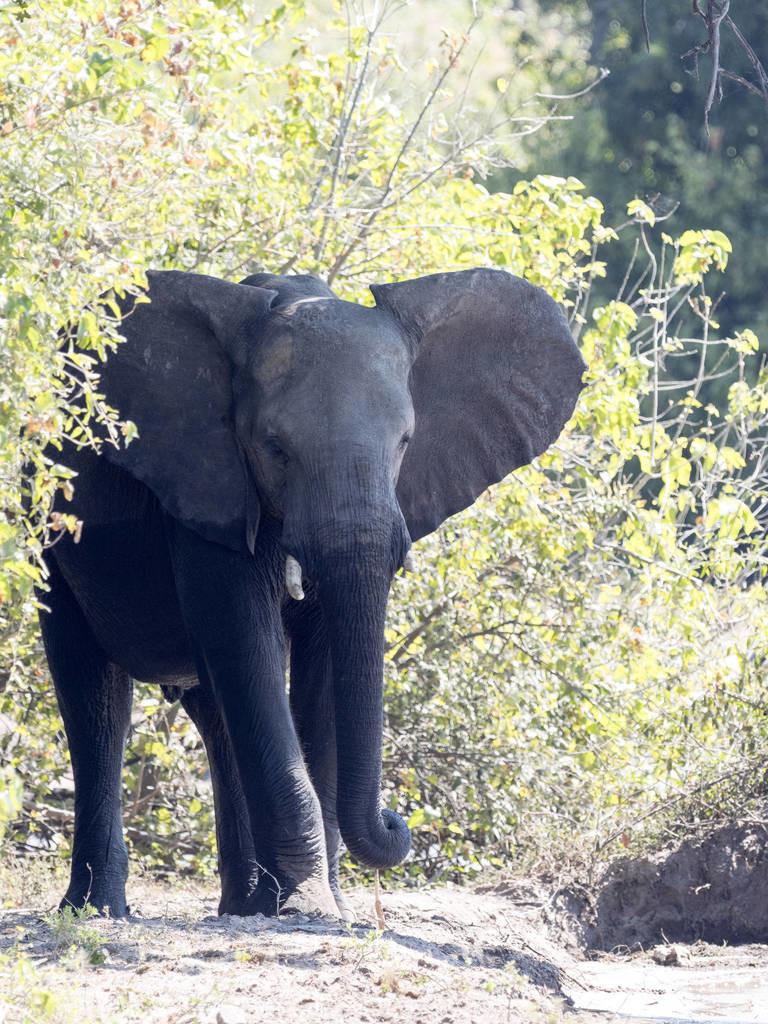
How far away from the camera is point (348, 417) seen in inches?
236

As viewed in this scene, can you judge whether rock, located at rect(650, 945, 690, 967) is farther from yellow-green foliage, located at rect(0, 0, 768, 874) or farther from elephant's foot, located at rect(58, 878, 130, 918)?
elephant's foot, located at rect(58, 878, 130, 918)

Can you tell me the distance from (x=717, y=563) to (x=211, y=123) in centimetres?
338

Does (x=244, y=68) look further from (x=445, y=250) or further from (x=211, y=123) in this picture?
(x=445, y=250)

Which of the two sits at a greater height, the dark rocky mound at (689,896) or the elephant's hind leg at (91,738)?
the elephant's hind leg at (91,738)

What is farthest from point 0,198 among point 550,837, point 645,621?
point 645,621

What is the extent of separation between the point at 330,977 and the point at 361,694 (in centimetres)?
109

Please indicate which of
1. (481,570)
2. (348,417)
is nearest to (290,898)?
(348,417)

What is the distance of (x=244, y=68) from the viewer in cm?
884

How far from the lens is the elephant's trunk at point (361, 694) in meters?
5.69

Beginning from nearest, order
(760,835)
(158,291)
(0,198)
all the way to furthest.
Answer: (0,198) → (158,291) → (760,835)

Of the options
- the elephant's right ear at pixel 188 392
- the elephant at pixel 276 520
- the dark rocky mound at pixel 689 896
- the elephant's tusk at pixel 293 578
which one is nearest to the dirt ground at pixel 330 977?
the elephant at pixel 276 520

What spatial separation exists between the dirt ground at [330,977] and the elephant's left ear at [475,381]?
Answer: 1683mm

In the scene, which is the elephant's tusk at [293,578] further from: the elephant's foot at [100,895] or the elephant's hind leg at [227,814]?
the elephant's foot at [100,895]

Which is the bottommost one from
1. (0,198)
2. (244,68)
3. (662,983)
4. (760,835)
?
(662,983)
